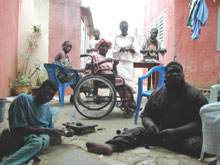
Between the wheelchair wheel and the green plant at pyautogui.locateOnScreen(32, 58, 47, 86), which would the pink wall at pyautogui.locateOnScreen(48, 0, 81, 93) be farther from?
the wheelchair wheel

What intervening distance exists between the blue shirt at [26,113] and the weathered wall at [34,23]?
17.0 feet

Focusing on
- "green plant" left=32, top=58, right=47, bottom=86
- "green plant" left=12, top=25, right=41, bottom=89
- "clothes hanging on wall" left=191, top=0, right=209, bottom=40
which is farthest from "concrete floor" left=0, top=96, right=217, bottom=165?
"clothes hanging on wall" left=191, top=0, right=209, bottom=40

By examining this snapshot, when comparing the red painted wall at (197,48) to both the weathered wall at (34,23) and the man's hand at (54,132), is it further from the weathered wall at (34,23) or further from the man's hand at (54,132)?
the man's hand at (54,132)

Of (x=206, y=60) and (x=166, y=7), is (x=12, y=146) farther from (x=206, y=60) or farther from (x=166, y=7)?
(x=166, y=7)

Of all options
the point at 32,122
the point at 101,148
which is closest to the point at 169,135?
the point at 101,148

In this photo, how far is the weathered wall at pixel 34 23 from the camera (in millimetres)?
7082

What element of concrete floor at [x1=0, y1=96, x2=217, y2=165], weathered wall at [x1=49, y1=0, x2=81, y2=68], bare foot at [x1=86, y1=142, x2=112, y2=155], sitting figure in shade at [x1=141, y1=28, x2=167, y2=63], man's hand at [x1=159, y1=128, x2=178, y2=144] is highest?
weathered wall at [x1=49, y1=0, x2=81, y2=68]

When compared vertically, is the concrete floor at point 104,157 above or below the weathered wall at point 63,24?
below

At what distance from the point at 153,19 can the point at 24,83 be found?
25.3 feet

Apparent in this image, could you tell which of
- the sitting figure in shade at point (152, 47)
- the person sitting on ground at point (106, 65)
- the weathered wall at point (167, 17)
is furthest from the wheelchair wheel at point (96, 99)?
the weathered wall at point (167, 17)

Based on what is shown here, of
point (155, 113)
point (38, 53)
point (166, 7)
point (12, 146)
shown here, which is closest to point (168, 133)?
point (155, 113)

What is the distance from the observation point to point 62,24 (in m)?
7.47

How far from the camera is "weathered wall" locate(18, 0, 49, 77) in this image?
7.08 metres

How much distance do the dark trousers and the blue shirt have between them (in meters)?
0.80
